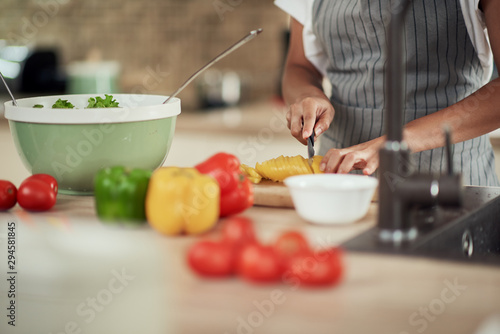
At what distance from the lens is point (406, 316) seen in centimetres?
76

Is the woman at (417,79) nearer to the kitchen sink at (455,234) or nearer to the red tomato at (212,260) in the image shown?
the kitchen sink at (455,234)

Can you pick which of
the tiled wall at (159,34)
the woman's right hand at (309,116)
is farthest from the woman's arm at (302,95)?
the tiled wall at (159,34)

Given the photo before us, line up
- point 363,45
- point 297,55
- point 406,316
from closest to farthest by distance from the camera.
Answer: point 406,316, point 363,45, point 297,55

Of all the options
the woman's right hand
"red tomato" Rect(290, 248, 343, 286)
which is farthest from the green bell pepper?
the woman's right hand

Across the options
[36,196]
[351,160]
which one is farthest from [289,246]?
[36,196]

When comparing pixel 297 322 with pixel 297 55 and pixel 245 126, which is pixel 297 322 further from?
pixel 245 126

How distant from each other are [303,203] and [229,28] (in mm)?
3058

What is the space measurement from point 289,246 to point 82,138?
0.60 m

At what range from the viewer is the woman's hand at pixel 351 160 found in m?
1.22

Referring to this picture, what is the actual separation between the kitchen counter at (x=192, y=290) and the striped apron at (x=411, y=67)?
525 millimetres

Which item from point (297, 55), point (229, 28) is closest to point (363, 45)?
point (297, 55)

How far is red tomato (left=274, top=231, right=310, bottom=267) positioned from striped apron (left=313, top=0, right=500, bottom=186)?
88 cm

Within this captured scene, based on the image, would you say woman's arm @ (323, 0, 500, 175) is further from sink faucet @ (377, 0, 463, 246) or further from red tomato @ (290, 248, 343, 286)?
red tomato @ (290, 248, 343, 286)

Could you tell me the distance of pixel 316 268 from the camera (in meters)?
0.79
